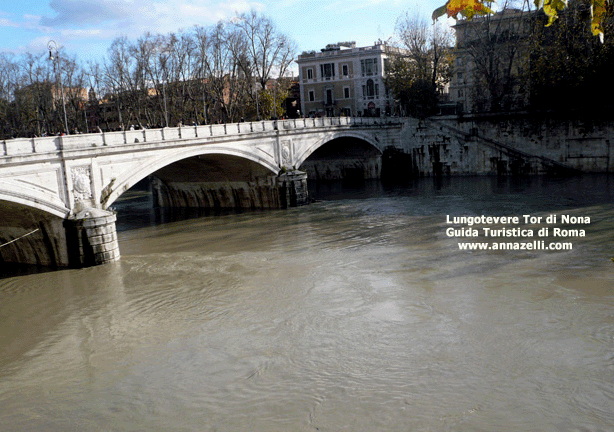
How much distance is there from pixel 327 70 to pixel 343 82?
5.80 ft

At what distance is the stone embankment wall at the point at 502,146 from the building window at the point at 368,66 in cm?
1234

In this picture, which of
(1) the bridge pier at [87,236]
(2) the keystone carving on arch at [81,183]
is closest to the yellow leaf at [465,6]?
(1) the bridge pier at [87,236]

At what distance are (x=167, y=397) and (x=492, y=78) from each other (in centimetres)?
3416

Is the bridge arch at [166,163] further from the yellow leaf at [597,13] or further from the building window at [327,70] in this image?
the building window at [327,70]

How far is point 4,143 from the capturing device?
50.9 feet

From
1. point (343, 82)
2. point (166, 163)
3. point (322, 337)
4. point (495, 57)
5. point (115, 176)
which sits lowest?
point (322, 337)

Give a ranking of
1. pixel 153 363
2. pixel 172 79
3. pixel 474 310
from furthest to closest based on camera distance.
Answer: pixel 172 79, pixel 474 310, pixel 153 363

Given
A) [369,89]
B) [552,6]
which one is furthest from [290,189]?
[552,6]

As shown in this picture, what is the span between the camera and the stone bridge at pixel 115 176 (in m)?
16.7

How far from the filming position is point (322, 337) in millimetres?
10930

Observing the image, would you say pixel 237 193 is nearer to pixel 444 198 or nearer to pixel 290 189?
pixel 290 189

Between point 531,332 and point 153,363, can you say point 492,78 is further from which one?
point 153,363

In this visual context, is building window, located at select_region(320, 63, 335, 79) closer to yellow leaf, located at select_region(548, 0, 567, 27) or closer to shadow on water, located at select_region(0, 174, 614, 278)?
shadow on water, located at select_region(0, 174, 614, 278)

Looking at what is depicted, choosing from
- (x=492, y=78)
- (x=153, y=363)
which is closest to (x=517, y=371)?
(x=153, y=363)
